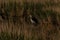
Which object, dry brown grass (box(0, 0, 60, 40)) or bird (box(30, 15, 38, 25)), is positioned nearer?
dry brown grass (box(0, 0, 60, 40))

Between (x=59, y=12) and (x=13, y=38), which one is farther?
(x=59, y=12)

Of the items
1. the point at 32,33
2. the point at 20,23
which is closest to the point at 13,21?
the point at 20,23

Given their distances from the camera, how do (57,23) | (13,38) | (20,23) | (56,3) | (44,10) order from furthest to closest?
(56,3), (44,10), (57,23), (20,23), (13,38)

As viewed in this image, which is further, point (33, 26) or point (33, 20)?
point (33, 20)

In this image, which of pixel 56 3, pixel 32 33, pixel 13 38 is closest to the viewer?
pixel 13 38

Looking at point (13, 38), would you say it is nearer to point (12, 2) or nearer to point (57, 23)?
point (57, 23)

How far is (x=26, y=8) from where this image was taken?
673 centimetres

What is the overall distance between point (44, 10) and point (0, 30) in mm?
2050

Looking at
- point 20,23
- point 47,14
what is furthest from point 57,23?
point 20,23

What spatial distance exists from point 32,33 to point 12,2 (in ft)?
6.65

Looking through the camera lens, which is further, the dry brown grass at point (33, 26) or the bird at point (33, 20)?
the bird at point (33, 20)

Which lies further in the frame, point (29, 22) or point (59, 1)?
point (59, 1)

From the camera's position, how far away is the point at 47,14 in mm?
6457

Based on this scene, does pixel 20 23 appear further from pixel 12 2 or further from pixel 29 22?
pixel 12 2
